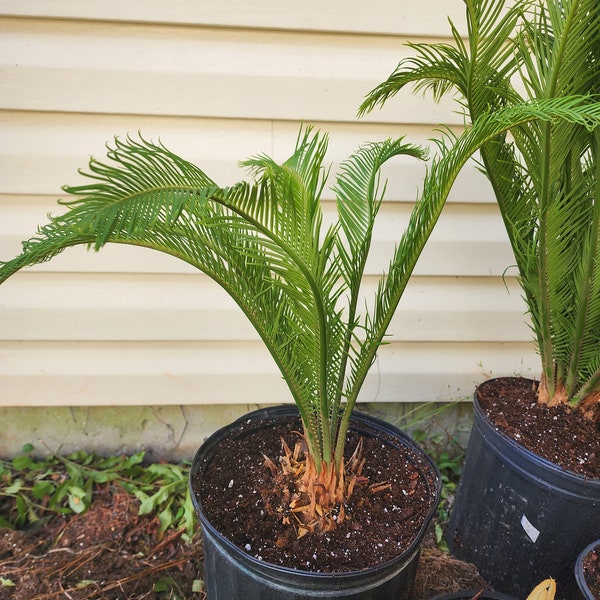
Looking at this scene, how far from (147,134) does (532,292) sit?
1355 millimetres

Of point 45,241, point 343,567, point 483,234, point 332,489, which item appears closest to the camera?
point 45,241

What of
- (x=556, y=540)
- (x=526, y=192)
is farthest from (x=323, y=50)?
(x=556, y=540)

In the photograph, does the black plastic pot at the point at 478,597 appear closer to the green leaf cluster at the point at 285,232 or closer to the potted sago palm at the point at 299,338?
the potted sago palm at the point at 299,338

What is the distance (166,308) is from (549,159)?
1339 mm

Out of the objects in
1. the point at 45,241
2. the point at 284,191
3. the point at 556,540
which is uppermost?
the point at 284,191

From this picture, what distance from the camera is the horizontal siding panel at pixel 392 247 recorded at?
166cm

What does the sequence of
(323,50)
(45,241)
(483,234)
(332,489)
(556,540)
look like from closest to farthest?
1. (45,241)
2. (332,489)
3. (556,540)
4. (323,50)
5. (483,234)

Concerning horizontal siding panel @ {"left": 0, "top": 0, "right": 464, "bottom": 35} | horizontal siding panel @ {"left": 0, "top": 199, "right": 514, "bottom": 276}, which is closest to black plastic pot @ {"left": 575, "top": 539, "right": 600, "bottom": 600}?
horizontal siding panel @ {"left": 0, "top": 199, "right": 514, "bottom": 276}

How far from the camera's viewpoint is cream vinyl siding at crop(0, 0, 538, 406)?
1.51 metres

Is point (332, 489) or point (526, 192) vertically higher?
point (526, 192)

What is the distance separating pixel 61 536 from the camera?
1.73 meters

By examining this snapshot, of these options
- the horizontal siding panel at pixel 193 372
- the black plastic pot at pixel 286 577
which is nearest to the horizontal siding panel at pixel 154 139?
the horizontal siding panel at pixel 193 372

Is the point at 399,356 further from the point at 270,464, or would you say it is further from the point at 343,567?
the point at 343,567

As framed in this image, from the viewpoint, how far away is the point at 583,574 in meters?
1.20
